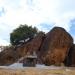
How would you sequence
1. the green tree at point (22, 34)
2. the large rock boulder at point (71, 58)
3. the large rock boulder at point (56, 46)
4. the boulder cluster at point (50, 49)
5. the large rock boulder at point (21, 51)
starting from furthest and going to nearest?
the green tree at point (22, 34), the large rock boulder at point (21, 51), the large rock boulder at point (71, 58), the boulder cluster at point (50, 49), the large rock boulder at point (56, 46)

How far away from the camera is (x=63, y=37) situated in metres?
51.6

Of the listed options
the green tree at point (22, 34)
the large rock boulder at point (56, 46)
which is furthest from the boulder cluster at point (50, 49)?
the green tree at point (22, 34)

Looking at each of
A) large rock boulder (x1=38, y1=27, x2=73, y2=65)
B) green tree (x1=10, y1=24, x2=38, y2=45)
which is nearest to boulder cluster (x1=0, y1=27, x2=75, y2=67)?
large rock boulder (x1=38, y1=27, x2=73, y2=65)

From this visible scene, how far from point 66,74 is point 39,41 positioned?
36560 mm

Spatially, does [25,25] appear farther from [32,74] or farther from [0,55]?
[32,74]

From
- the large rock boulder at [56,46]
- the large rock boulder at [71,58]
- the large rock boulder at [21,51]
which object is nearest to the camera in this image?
the large rock boulder at [56,46]

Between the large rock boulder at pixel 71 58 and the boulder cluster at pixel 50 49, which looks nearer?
the boulder cluster at pixel 50 49

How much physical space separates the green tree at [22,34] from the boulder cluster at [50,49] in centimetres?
1619

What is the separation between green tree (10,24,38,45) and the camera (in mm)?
72938

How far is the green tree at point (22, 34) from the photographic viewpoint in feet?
239

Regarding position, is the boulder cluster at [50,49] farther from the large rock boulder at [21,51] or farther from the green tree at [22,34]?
the green tree at [22,34]

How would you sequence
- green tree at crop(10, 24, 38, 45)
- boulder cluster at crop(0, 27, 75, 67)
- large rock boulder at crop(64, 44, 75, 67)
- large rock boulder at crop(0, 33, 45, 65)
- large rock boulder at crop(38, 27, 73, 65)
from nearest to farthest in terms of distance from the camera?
large rock boulder at crop(38, 27, 73, 65)
boulder cluster at crop(0, 27, 75, 67)
large rock boulder at crop(64, 44, 75, 67)
large rock boulder at crop(0, 33, 45, 65)
green tree at crop(10, 24, 38, 45)

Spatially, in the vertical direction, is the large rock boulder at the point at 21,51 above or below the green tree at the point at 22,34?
below

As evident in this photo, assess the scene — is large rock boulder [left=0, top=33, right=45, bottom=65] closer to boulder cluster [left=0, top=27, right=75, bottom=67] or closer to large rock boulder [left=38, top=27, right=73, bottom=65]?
boulder cluster [left=0, top=27, right=75, bottom=67]
